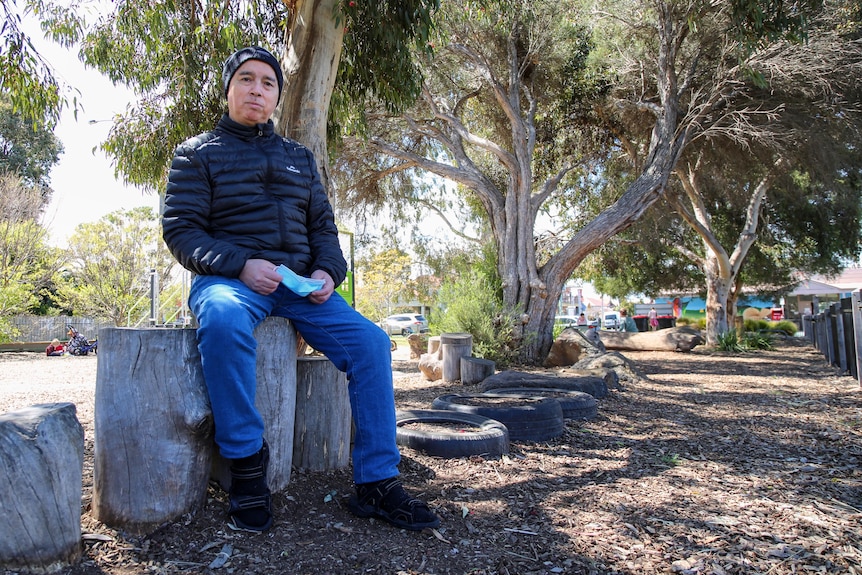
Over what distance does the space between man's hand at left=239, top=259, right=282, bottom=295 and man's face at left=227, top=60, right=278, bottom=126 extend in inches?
28.0

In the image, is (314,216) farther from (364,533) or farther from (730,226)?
(730,226)

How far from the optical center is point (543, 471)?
3.42m

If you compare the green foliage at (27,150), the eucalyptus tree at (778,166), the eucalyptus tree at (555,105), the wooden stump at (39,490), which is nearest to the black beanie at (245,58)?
the wooden stump at (39,490)

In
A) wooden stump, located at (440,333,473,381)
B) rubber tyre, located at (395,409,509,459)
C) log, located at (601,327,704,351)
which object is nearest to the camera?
rubber tyre, located at (395,409,509,459)

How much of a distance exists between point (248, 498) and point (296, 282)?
81 cm

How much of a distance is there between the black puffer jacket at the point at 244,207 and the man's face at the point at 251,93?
0.15ft

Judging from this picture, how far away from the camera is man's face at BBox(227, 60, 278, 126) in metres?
2.64

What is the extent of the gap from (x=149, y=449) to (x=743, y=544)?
86.0 inches

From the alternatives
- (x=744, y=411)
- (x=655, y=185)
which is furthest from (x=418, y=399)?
(x=655, y=185)

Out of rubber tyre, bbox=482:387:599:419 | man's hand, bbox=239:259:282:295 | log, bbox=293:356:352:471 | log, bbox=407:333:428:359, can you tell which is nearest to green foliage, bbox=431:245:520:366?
log, bbox=407:333:428:359

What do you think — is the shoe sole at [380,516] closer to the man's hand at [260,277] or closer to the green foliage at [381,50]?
the man's hand at [260,277]

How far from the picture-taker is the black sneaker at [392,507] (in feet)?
7.54

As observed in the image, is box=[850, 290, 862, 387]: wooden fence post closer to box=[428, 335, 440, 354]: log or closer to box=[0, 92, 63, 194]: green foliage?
box=[428, 335, 440, 354]: log

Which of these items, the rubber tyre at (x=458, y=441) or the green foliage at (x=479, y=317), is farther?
the green foliage at (x=479, y=317)
